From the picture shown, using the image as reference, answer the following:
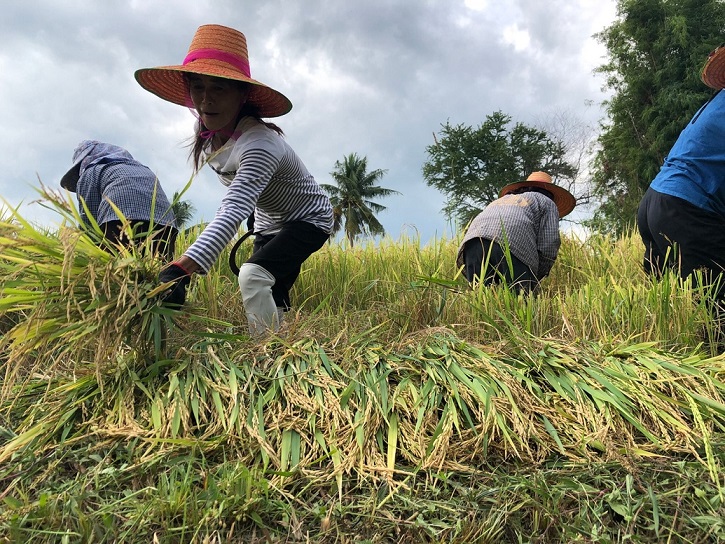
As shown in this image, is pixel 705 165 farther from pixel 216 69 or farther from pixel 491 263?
pixel 216 69

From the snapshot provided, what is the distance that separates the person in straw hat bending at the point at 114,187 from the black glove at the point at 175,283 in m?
1.11

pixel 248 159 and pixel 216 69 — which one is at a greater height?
pixel 216 69

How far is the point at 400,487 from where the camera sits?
1590 millimetres

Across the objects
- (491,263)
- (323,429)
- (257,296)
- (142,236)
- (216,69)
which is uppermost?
(216,69)

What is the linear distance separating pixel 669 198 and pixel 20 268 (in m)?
3.06

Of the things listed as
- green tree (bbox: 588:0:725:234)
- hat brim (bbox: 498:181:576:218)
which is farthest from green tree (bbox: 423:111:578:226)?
hat brim (bbox: 498:181:576:218)

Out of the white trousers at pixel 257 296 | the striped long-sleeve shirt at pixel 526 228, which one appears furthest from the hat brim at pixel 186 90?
the striped long-sleeve shirt at pixel 526 228

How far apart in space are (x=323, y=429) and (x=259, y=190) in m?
1.05

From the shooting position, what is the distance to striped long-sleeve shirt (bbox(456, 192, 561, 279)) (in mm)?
3410

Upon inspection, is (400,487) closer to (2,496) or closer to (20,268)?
(2,496)

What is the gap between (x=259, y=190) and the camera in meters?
2.23

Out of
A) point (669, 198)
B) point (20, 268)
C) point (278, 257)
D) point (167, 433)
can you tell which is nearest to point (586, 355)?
point (669, 198)

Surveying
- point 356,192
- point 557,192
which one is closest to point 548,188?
point 557,192

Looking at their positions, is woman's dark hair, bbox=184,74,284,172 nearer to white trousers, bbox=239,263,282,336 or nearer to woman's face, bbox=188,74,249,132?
woman's face, bbox=188,74,249,132
